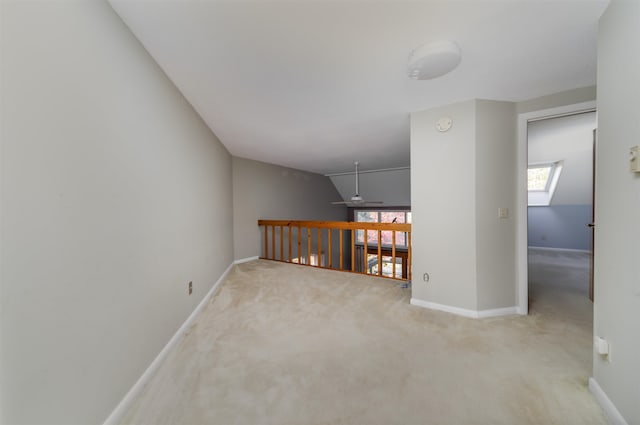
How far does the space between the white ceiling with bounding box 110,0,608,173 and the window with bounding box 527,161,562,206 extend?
14.3ft

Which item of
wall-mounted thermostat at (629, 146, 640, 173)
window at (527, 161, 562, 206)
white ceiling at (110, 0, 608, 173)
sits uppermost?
white ceiling at (110, 0, 608, 173)

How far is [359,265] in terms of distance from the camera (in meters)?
8.76

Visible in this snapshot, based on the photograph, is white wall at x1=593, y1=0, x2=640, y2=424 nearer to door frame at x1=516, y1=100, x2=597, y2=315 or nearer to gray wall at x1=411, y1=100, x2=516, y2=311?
gray wall at x1=411, y1=100, x2=516, y2=311

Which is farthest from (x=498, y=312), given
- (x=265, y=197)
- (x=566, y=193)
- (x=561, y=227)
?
(x=561, y=227)

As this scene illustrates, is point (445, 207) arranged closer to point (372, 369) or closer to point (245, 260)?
point (372, 369)

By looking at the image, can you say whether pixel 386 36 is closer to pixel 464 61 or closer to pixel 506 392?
pixel 464 61

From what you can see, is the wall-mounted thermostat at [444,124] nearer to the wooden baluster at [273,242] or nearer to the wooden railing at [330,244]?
the wooden railing at [330,244]

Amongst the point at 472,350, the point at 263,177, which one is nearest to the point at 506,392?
the point at 472,350

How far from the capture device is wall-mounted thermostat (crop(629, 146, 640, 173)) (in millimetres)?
977

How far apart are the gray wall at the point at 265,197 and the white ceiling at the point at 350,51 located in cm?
213

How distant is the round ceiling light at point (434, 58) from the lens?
4.55ft

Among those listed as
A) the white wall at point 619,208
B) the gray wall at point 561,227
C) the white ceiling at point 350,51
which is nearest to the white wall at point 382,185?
the gray wall at point 561,227

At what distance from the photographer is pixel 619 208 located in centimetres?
110

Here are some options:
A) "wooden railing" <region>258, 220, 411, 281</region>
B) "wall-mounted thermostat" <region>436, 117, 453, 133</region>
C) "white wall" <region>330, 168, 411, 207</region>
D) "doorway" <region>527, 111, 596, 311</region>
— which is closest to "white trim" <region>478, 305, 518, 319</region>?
"doorway" <region>527, 111, 596, 311</region>
